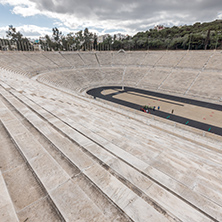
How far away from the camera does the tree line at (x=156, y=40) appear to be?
58.6 metres

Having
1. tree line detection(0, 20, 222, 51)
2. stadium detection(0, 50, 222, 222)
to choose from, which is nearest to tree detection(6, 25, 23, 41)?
tree line detection(0, 20, 222, 51)

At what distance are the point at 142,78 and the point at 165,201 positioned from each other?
47.3 meters

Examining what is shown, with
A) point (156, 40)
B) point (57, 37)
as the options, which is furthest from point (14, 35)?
point (156, 40)

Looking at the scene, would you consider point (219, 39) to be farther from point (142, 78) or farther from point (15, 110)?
point (15, 110)

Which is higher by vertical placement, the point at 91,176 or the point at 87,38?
the point at 87,38

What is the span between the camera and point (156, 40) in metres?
72.9

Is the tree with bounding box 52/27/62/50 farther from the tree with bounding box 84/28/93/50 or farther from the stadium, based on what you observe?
the stadium

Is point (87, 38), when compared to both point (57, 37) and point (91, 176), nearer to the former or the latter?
point (57, 37)

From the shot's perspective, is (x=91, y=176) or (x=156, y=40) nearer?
(x=91, y=176)

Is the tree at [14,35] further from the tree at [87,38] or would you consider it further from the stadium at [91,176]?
the stadium at [91,176]

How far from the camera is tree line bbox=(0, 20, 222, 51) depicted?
5856 centimetres

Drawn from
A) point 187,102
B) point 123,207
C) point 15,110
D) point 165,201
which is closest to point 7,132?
point 15,110

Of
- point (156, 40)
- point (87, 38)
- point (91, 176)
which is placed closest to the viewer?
point (91, 176)

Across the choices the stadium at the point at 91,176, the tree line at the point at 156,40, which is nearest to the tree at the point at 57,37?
the tree line at the point at 156,40
